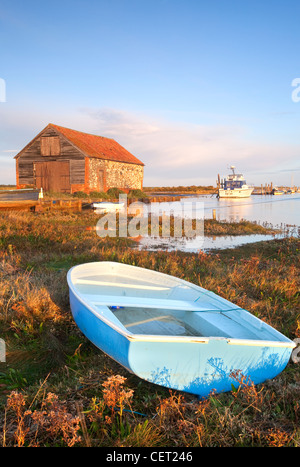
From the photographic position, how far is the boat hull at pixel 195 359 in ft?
10.9

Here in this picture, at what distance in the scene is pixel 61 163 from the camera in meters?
28.0

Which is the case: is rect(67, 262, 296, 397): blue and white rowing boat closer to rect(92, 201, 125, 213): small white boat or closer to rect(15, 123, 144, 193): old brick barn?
rect(92, 201, 125, 213): small white boat

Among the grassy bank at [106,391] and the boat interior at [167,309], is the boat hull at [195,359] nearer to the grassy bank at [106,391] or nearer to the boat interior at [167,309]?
the grassy bank at [106,391]

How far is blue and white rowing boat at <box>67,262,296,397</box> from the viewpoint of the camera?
338cm

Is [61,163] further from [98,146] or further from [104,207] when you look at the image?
[104,207]

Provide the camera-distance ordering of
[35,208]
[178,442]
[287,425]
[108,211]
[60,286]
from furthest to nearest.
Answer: [108,211]
[35,208]
[60,286]
[287,425]
[178,442]

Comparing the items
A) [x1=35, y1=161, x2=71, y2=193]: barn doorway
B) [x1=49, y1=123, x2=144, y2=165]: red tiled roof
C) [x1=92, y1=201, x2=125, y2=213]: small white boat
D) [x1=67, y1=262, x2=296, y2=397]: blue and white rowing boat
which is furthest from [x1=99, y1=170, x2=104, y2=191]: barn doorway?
[x1=67, y1=262, x2=296, y2=397]: blue and white rowing boat

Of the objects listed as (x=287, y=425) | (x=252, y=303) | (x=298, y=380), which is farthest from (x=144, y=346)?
(x=252, y=303)

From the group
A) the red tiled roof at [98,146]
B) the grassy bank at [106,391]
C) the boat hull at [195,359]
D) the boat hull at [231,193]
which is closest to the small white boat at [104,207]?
the red tiled roof at [98,146]

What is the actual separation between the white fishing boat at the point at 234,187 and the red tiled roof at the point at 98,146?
2800 centimetres

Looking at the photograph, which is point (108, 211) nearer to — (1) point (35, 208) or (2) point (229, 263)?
(1) point (35, 208)

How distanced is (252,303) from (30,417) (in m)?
4.52

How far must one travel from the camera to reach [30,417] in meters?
3.24

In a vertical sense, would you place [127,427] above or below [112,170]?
below
